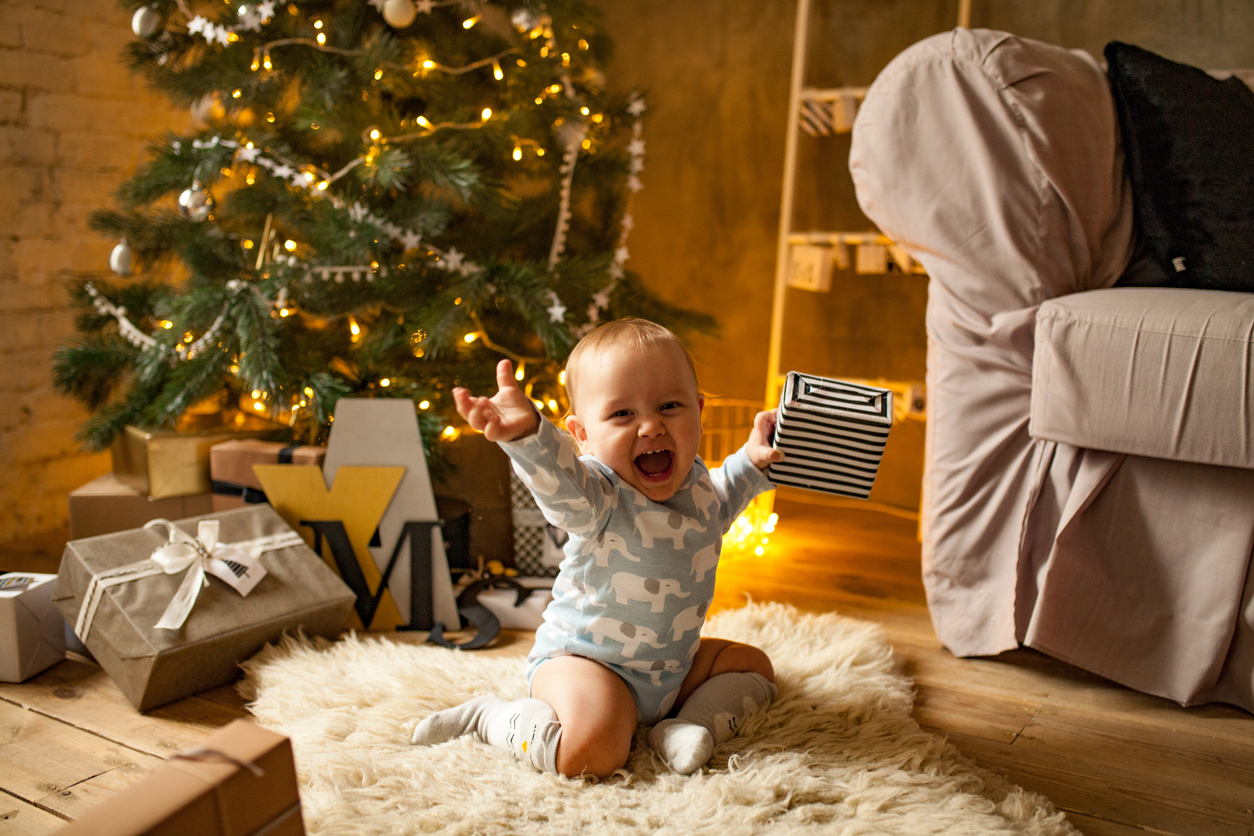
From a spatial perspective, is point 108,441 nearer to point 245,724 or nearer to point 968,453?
point 245,724

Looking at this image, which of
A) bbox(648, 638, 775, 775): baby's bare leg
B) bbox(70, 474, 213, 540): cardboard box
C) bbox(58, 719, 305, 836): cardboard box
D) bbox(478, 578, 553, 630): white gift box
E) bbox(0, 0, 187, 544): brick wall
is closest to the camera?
bbox(58, 719, 305, 836): cardboard box

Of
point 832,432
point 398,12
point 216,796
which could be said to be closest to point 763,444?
point 832,432

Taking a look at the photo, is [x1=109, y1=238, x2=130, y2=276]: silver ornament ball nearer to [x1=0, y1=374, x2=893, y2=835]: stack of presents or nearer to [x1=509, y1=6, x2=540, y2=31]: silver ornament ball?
[x1=0, y1=374, x2=893, y2=835]: stack of presents

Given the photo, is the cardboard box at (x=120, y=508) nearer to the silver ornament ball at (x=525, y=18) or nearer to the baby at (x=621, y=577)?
the baby at (x=621, y=577)

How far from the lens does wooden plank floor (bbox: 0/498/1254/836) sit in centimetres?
89

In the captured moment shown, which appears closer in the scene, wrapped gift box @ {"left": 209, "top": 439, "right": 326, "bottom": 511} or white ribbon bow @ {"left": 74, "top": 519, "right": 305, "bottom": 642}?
white ribbon bow @ {"left": 74, "top": 519, "right": 305, "bottom": 642}

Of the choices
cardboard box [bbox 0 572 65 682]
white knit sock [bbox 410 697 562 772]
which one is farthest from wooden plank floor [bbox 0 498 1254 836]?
white knit sock [bbox 410 697 562 772]

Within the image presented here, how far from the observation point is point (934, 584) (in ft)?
4.24

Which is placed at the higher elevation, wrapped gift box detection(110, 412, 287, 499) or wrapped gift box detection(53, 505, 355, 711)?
wrapped gift box detection(110, 412, 287, 499)

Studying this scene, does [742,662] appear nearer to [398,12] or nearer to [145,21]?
[398,12]

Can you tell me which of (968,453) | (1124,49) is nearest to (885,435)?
(968,453)

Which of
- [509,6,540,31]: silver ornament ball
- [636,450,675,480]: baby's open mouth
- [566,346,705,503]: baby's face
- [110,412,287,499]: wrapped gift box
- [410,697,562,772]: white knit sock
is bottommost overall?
[410,697,562,772]: white knit sock

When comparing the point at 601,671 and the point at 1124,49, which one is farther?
the point at 1124,49

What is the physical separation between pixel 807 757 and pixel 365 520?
75 centimetres
